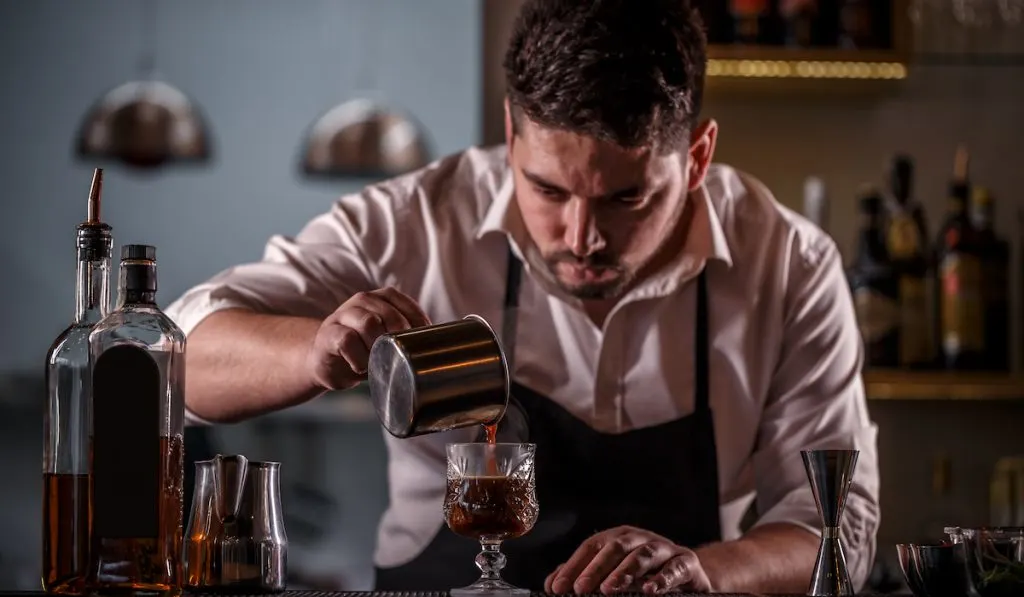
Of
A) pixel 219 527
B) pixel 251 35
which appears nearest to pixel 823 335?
pixel 219 527

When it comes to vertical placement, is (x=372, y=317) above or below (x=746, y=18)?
below

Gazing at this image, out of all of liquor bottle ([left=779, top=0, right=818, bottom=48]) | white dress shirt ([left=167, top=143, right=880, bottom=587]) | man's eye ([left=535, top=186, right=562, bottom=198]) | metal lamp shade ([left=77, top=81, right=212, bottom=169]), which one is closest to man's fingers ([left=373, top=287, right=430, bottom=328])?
man's eye ([left=535, top=186, right=562, bottom=198])

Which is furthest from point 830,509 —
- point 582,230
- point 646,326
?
point 646,326

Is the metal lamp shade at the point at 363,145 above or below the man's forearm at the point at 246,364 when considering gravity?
above

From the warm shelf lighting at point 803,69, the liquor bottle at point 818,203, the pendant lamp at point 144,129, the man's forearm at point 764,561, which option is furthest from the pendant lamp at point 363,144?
the man's forearm at point 764,561

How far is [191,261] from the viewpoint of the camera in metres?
5.51

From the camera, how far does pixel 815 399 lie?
2104 millimetres

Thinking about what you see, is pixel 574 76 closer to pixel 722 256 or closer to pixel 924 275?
pixel 722 256

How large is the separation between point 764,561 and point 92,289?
3.28ft

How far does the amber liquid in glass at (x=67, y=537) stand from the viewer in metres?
1.18

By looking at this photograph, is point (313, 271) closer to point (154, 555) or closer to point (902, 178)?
point (154, 555)

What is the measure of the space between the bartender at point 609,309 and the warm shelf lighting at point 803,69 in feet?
1.75

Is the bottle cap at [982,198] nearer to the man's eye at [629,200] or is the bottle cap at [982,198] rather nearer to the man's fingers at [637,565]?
the man's eye at [629,200]

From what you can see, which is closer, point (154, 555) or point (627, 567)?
point (154, 555)
